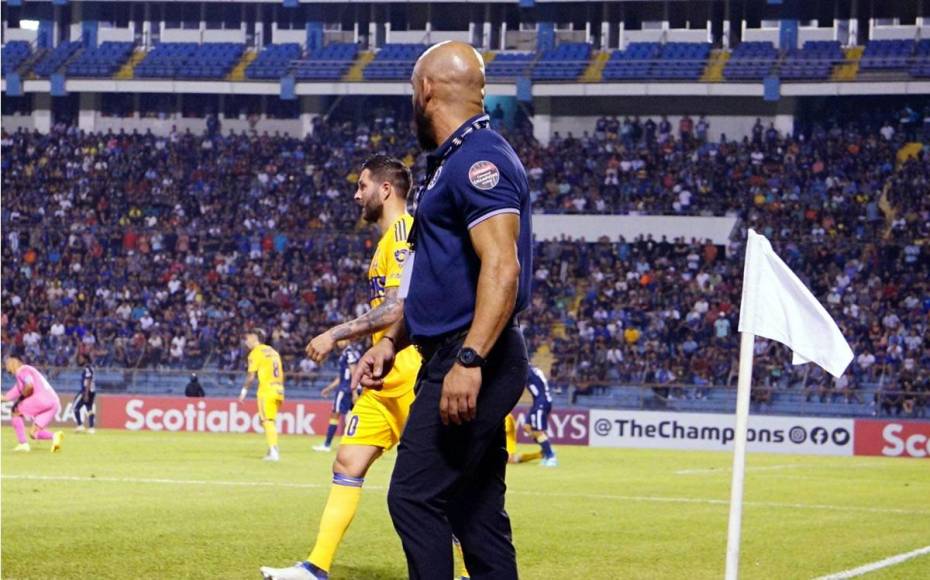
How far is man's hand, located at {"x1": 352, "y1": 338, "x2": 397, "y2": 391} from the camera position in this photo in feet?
19.5

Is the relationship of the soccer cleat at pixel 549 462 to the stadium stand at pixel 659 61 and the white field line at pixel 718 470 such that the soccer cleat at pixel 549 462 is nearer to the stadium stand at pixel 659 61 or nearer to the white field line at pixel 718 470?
the white field line at pixel 718 470

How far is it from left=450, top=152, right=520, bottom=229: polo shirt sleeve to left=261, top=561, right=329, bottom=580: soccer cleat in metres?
3.47

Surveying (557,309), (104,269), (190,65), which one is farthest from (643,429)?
(190,65)

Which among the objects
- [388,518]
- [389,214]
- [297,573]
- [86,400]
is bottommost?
[86,400]

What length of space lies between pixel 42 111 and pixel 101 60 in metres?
2.89

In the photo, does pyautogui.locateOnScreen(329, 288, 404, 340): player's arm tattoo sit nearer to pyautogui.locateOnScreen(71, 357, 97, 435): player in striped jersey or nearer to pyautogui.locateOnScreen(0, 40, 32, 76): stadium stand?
pyautogui.locateOnScreen(71, 357, 97, 435): player in striped jersey

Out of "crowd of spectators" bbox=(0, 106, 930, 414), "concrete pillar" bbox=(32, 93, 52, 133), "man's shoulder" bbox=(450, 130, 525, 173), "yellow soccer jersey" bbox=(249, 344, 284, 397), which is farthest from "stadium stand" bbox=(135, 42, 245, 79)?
"man's shoulder" bbox=(450, 130, 525, 173)

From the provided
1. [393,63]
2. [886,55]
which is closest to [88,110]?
[393,63]

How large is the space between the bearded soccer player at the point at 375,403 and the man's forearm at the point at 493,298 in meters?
3.23

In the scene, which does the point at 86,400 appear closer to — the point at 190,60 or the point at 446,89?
the point at 190,60

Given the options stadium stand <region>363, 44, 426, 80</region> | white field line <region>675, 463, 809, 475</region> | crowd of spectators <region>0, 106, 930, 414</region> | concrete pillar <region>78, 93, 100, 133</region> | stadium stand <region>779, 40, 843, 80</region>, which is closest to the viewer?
white field line <region>675, 463, 809, 475</region>

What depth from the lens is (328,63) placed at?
53438 millimetres

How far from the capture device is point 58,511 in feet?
44.0

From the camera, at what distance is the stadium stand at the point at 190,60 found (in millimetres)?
Result: 53875
